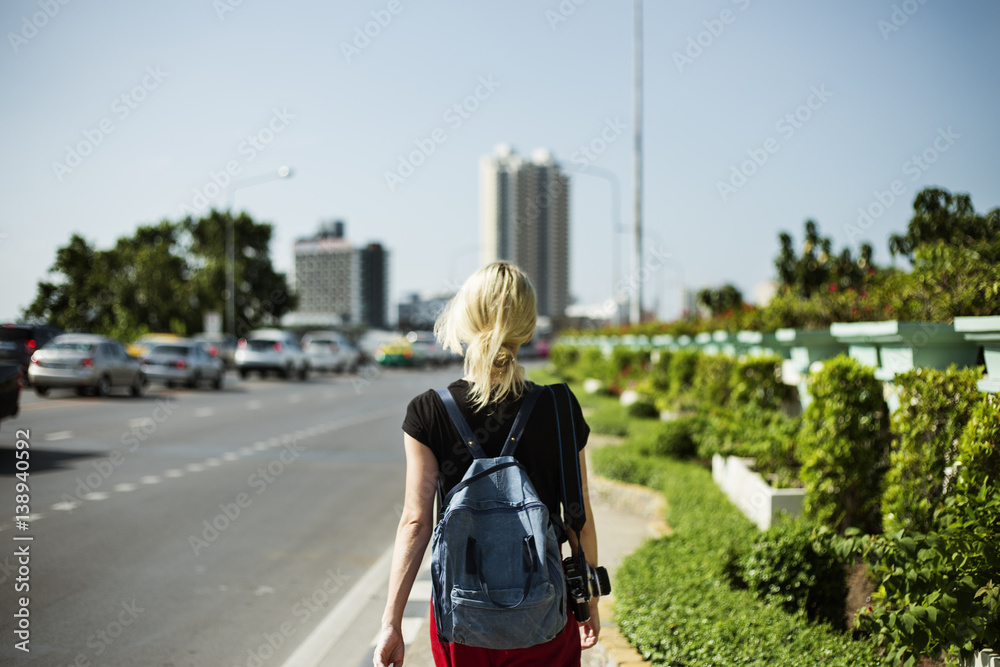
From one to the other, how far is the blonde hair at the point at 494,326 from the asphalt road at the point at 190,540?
295 cm

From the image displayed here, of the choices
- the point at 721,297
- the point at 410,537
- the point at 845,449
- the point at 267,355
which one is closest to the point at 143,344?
the point at 267,355

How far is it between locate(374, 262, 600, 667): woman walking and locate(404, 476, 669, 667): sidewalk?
172 centimetres

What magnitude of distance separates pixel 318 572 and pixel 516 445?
4.57m

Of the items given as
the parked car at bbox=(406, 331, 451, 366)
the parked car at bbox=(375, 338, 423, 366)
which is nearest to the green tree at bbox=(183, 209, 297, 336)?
the parked car at bbox=(406, 331, 451, 366)

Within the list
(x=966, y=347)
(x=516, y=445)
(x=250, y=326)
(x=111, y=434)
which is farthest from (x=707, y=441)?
(x=250, y=326)

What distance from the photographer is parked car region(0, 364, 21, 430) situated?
10664 millimetres

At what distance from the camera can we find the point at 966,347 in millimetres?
4996

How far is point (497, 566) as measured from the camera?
83.9 inches

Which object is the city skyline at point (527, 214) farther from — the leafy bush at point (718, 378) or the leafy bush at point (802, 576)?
the leafy bush at point (802, 576)

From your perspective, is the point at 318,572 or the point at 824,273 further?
the point at 824,273

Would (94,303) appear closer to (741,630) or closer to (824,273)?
(824,273)

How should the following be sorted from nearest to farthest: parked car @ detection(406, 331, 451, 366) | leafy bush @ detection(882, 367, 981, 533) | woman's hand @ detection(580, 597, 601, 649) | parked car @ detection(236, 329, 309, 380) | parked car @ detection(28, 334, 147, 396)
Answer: woman's hand @ detection(580, 597, 601, 649) < leafy bush @ detection(882, 367, 981, 533) < parked car @ detection(28, 334, 147, 396) < parked car @ detection(236, 329, 309, 380) < parked car @ detection(406, 331, 451, 366)

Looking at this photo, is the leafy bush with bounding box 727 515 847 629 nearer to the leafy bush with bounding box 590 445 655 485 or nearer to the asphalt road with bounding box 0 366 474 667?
the asphalt road with bounding box 0 366 474 667

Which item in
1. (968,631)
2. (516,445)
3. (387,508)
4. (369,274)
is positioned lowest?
(387,508)
